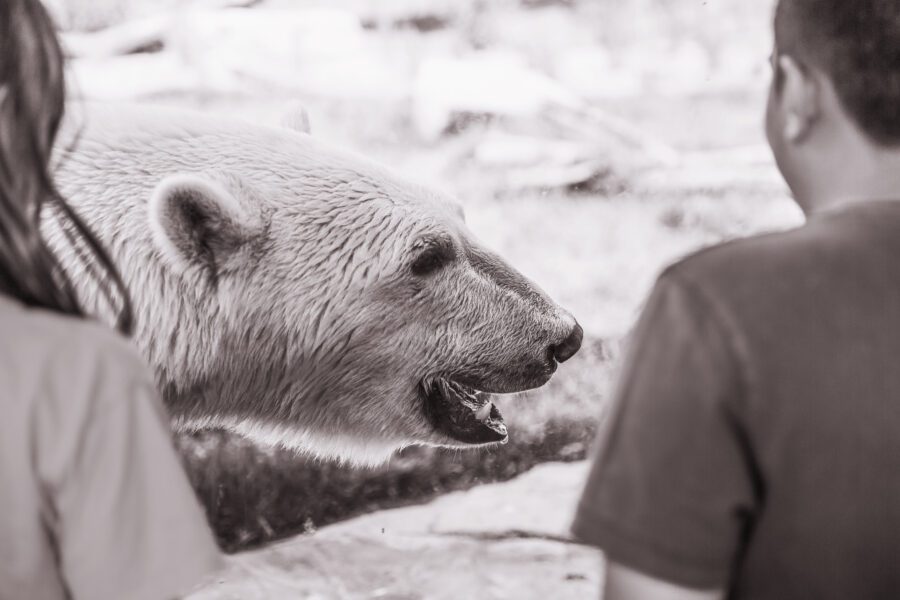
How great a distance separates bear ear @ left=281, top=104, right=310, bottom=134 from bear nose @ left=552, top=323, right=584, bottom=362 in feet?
2.82

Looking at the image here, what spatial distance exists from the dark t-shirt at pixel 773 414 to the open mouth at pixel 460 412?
1.43m

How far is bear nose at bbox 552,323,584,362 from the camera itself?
2.22m

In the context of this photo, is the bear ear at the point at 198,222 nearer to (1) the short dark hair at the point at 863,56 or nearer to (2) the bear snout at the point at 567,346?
(2) the bear snout at the point at 567,346

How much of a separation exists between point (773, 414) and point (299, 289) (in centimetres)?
143

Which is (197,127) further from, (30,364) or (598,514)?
(598,514)

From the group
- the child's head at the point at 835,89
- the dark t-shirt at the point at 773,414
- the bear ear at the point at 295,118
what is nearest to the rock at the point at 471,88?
the bear ear at the point at 295,118

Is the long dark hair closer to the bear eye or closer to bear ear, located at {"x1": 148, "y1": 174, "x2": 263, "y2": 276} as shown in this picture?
bear ear, located at {"x1": 148, "y1": 174, "x2": 263, "y2": 276}

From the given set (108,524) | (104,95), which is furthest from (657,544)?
(104,95)

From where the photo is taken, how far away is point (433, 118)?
8.51ft

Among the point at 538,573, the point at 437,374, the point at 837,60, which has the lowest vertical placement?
the point at 538,573

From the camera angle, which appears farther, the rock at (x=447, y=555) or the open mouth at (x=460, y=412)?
the rock at (x=447, y=555)

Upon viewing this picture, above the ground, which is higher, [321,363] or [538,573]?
[321,363]

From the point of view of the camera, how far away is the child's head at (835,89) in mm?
863

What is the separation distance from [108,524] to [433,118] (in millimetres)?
1982
